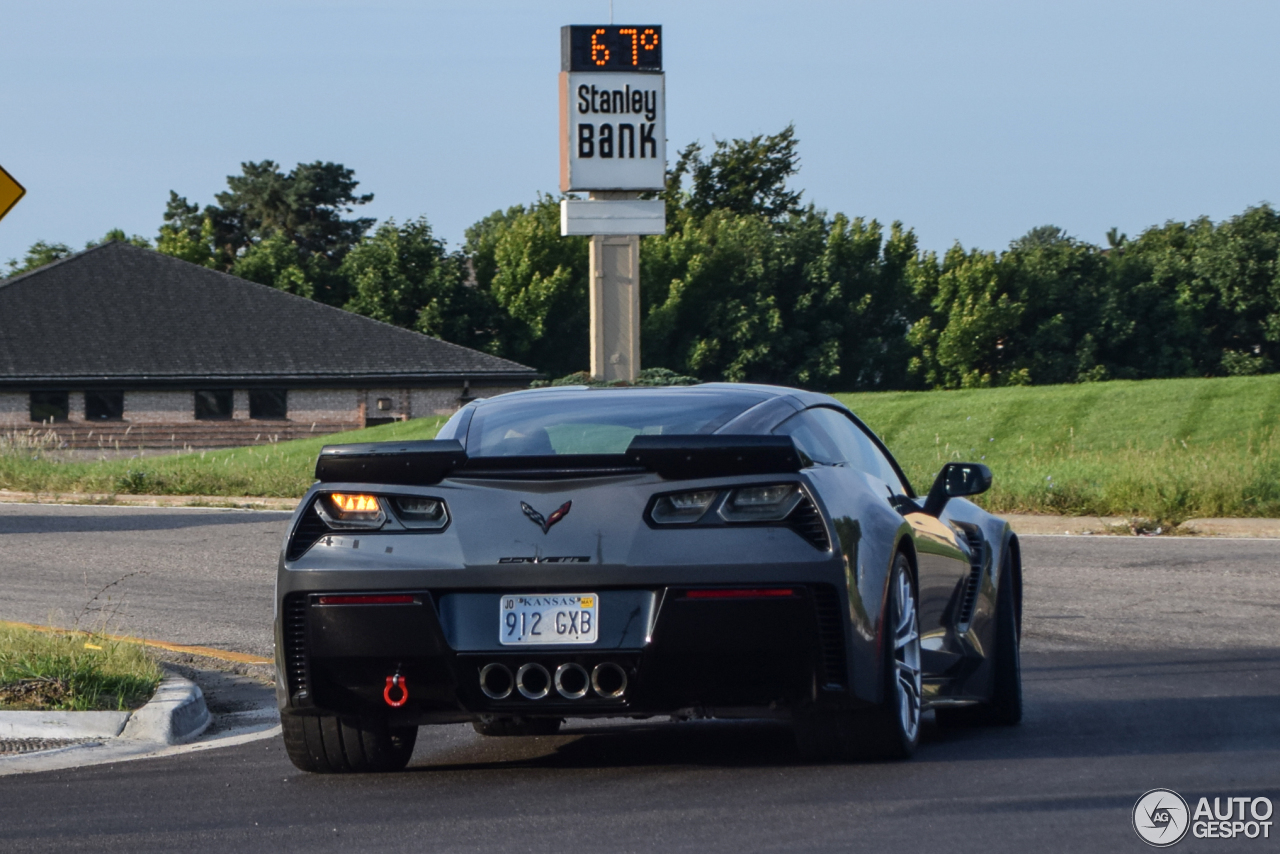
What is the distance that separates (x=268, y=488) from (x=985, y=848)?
24.1 m

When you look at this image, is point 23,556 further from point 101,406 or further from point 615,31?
point 101,406

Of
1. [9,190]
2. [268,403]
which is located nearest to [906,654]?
[9,190]

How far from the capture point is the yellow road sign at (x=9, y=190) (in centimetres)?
919

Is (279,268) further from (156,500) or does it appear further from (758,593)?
(758,593)

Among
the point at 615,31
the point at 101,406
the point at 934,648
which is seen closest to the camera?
the point at 934,648

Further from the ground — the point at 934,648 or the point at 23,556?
the point at 934,648

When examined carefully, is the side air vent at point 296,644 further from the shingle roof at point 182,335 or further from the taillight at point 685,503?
the shingle roof at point 182,335

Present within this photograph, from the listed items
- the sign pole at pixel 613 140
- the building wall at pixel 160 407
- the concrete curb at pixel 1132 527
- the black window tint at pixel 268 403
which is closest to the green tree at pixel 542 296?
the black window tint at pixel 268 403

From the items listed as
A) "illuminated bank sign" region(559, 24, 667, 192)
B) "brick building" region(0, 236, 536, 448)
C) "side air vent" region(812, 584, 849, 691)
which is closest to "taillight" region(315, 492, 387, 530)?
"side air vent" region(812, 584, 849, 691)

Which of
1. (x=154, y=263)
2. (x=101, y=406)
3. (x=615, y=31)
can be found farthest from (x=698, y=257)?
(x=615, y=31)

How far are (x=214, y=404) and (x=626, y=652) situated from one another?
46465 millimetres

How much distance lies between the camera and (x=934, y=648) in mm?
6414

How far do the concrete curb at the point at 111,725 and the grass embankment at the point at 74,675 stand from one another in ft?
0.53

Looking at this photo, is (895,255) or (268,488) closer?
(268,488)
